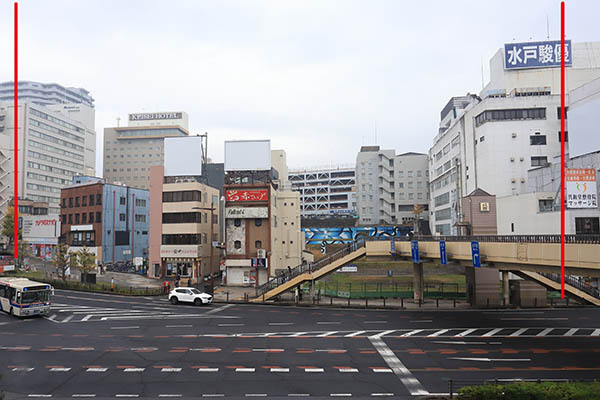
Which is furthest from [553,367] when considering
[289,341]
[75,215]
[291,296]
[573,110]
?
[75,215]

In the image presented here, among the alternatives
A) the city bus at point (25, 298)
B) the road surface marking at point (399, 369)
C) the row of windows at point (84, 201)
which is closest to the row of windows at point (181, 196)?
the row of windows at point (84, 201)

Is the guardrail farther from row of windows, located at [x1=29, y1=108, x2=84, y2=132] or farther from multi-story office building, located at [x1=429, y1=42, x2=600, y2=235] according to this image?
row of windows, located at [x1=29, y1=108, x2=84, y2=132]

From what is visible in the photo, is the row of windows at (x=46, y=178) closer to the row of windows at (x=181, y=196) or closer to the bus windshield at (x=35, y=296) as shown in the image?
the row of windows at (x=181, y=196)

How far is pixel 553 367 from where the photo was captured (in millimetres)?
21750

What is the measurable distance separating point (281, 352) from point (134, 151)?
16280cm

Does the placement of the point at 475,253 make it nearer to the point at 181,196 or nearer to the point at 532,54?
the point at 181,196

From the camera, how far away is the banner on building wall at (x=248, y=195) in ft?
191

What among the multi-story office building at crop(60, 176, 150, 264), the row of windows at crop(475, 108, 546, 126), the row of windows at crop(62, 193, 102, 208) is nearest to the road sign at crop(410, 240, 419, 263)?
the row of windows at crop(475, 108, 546, 126)

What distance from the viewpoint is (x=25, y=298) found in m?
34.5

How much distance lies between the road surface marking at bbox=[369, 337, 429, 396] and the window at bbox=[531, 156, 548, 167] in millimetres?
57134

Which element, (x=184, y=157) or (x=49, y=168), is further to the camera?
(x=49, y=168)

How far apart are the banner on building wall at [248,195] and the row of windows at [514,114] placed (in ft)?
136

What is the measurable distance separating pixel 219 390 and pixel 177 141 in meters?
50.3

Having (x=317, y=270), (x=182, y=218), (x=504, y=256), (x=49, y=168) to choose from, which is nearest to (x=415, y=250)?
(x=317, y=270)
